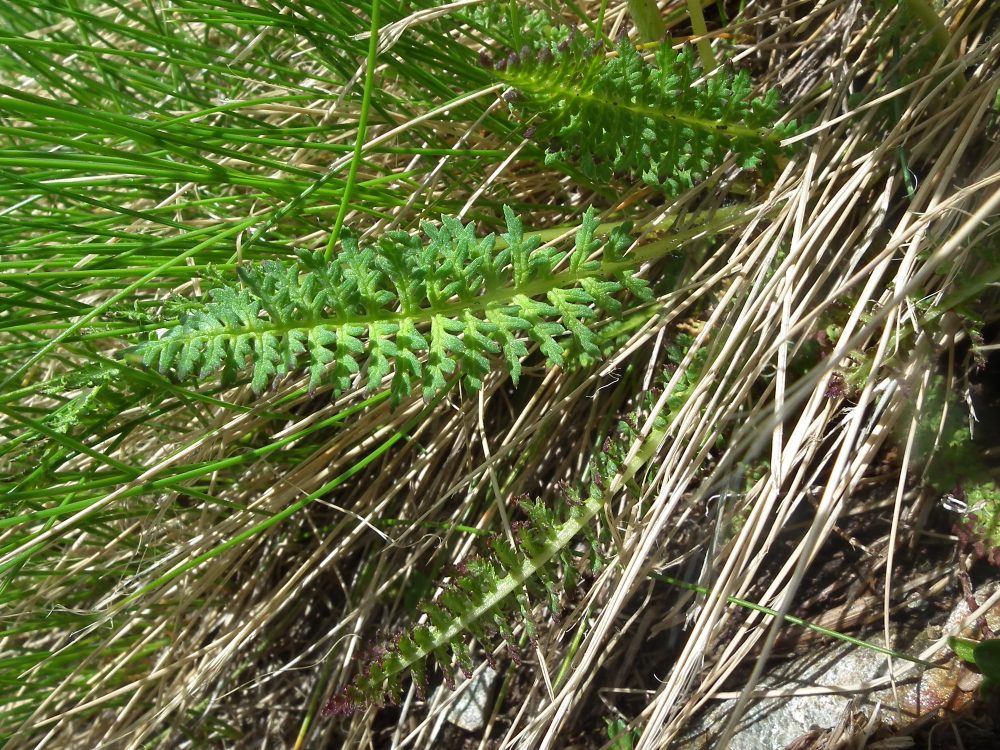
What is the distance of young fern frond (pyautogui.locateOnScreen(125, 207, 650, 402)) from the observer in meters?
1.25

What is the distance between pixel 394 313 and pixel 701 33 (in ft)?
3.01

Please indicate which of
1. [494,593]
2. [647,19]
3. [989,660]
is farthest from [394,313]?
[989,660]

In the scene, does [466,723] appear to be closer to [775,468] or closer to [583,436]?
[583,436]

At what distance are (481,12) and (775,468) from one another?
1.24 metres

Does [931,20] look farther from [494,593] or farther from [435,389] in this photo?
[494,593]

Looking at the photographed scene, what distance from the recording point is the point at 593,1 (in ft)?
6.72

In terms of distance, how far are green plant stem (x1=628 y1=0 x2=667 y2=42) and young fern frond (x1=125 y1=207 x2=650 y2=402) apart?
1.78 feet

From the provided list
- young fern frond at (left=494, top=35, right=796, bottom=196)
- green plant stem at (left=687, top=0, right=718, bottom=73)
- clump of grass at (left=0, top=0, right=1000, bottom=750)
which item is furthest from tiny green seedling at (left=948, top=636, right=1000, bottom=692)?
green plant stem at (left=687, top=0, right=718, bottom=73)

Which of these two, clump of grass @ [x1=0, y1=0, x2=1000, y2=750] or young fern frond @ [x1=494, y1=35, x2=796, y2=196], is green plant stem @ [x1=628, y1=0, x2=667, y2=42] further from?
young fern frond @ [x1=494, y1=35, x2=796, y2=196]

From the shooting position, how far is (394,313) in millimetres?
1366

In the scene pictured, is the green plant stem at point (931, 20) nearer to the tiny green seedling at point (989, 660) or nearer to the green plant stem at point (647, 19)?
the green plant stem at point (647, 19)

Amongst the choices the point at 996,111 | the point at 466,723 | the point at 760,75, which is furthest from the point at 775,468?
the point at 760,75

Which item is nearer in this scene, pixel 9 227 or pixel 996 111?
pixel 996 111

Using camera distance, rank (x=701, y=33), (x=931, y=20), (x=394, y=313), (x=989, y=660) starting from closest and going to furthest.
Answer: (x=989, y=660)
(x=394, y=313)
(x=931, y=20)
(x=701, y=33)
